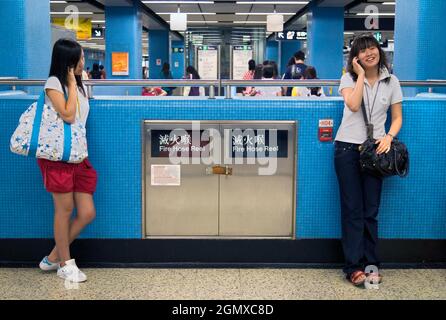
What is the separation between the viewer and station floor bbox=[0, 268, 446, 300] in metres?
3.42

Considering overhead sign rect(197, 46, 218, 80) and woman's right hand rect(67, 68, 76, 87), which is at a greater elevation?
overhead sign rect(197, 46, 218, 80)

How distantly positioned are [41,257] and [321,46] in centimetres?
1154

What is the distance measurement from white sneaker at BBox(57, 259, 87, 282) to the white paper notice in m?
0.77

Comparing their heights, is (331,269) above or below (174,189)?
below

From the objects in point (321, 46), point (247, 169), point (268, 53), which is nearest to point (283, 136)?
point (247, 169)

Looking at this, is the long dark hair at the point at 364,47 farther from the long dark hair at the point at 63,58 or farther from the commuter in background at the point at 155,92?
the commuter in background at the point at 155,92

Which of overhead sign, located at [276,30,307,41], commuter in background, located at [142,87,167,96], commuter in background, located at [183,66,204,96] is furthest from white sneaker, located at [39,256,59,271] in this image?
overhead sign, located at [276,30,307,41]

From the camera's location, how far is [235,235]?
397 centimetres

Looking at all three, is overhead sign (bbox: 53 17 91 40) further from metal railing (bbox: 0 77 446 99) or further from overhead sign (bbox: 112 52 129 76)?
metal railing (bbox: 0 77 446 99)

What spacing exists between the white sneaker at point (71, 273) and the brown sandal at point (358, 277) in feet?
5.76

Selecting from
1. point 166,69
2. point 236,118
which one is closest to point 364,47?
point 236,118

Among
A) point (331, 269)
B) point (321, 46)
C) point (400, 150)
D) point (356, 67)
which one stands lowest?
point (331, 269)

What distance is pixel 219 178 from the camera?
154 inches

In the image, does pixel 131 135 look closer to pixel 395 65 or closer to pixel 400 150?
pixel 400 150
